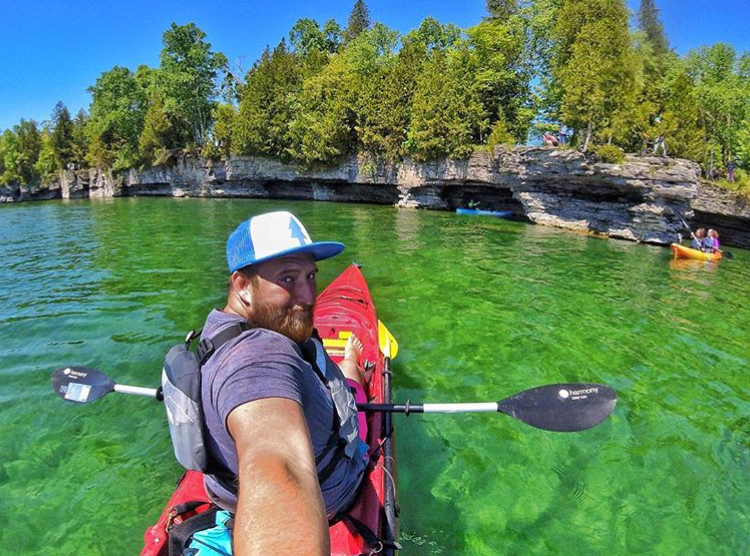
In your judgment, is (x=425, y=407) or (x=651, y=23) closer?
(x=425, y=407)

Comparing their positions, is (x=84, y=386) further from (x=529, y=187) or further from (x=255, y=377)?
(x=529, y=187)

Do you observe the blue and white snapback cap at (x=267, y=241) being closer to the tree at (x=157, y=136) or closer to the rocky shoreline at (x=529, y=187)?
the rocky shoreline at (x=529, y=187)

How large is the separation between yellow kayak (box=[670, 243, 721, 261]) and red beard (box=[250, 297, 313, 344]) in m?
17.0

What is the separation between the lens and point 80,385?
3.45 meters

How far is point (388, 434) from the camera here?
3271 mm

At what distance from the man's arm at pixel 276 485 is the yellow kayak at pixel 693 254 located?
56.8 feet

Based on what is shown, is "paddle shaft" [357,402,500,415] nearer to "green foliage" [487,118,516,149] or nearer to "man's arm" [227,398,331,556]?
"man's arm" [227,398,331,556]

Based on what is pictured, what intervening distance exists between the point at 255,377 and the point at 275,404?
0.12 m

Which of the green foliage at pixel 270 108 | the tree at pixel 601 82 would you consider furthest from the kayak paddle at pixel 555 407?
the green foliage at pixel 270 108

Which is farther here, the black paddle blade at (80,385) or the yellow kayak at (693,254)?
the yellow kayak at (693,254)

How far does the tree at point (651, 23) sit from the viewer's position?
4053 cm

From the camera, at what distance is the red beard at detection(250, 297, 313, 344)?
1749 mm

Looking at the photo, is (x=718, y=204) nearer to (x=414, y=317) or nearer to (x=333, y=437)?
(x=414, y=317)

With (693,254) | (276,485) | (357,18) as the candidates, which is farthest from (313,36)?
(276,485)
